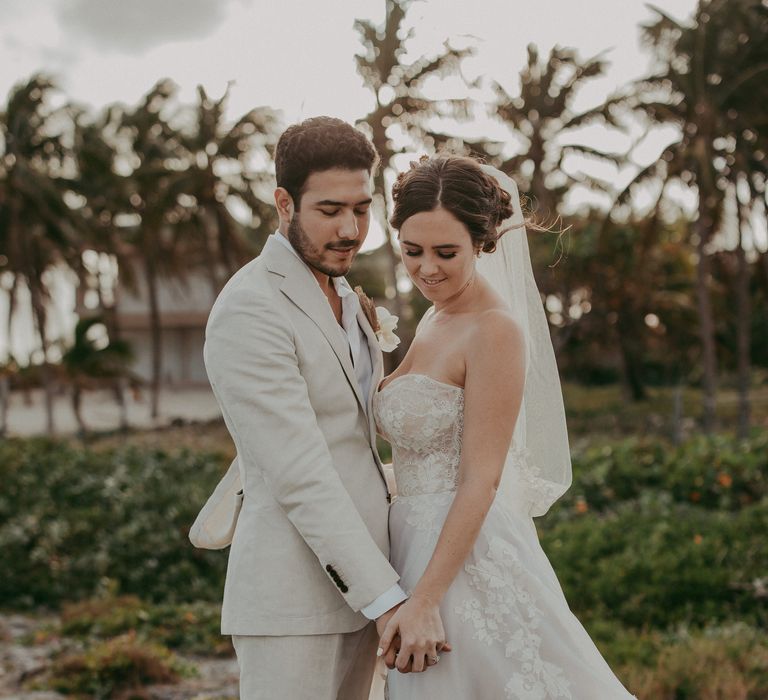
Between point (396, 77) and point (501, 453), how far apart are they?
55.4 feet

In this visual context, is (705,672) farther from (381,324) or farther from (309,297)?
(309,297)

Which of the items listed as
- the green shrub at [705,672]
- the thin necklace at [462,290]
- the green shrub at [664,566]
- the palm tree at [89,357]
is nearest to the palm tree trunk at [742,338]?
the green shrub at [664,566]

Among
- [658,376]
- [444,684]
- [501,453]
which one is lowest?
[658,376]

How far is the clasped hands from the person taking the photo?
8.17 feet

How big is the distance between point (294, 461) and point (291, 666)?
58 centimetres

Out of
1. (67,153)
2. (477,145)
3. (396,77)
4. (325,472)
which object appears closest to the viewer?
(325,472)


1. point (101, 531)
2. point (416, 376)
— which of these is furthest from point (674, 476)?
point (416, 376)

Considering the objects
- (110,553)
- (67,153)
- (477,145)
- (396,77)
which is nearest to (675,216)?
(477,145)

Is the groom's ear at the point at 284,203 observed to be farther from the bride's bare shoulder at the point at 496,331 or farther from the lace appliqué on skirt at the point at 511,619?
the lace appliqué on skirt at the point at 511,619

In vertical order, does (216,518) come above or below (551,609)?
above

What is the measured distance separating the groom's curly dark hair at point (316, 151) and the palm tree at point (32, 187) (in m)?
23.0

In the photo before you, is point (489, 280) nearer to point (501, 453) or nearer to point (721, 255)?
point (501, 453)

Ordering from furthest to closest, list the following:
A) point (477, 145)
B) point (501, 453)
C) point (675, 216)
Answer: point (675, 216) < point (477, 145) < point (501, 453)

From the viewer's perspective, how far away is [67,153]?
2591 cm
